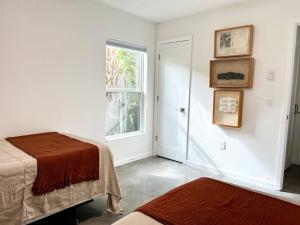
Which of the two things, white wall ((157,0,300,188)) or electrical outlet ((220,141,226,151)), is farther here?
electrical outlet ((220,141,226,151))

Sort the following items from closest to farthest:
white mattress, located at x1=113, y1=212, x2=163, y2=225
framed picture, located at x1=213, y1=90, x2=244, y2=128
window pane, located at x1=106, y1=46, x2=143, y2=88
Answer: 1. white mattress, located at x1=113, y1=212, x2=163, y2=225
2. framed picture, located at x1=213, y1=90, x2=244, y2=128
3. window pane, located at x1=106, y1=46, x2=143, y2=88

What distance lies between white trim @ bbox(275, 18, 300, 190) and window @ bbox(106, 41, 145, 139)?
2.21 metres

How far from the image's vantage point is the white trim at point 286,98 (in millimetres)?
2850

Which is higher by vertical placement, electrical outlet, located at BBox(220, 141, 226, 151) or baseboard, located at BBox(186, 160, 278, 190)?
electrical outlet, located at BBox(220, 141, 226, 151)

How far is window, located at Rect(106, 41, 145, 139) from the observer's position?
3.71 metres

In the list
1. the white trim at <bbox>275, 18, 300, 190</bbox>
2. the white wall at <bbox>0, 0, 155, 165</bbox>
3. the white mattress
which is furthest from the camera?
the white trim at <bbox>275, 18, 300, 190</bbox>

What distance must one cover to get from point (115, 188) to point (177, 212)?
4.13 feet

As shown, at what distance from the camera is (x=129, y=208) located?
2496 millimetres

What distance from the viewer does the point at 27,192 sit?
1.82 m

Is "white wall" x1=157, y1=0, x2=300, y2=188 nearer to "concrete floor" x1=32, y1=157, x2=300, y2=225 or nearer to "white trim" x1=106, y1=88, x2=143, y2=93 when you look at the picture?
"concrete floor" x1=32, y1=157, x2=300, y2=225

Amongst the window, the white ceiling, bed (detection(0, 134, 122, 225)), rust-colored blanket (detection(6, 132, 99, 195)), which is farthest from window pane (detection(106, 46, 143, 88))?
bed (detection(0, 134, 122, 225))

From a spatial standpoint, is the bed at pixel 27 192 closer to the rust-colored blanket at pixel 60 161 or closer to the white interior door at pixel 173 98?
the rust-colored blanket at pixel 60 161

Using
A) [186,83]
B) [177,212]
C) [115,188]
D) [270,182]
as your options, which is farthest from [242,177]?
[177,212]

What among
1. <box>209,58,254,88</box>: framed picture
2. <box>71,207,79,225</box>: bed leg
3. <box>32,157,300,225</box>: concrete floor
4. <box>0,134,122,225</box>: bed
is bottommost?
<box>32,157,300,225</box>: concrete floor
